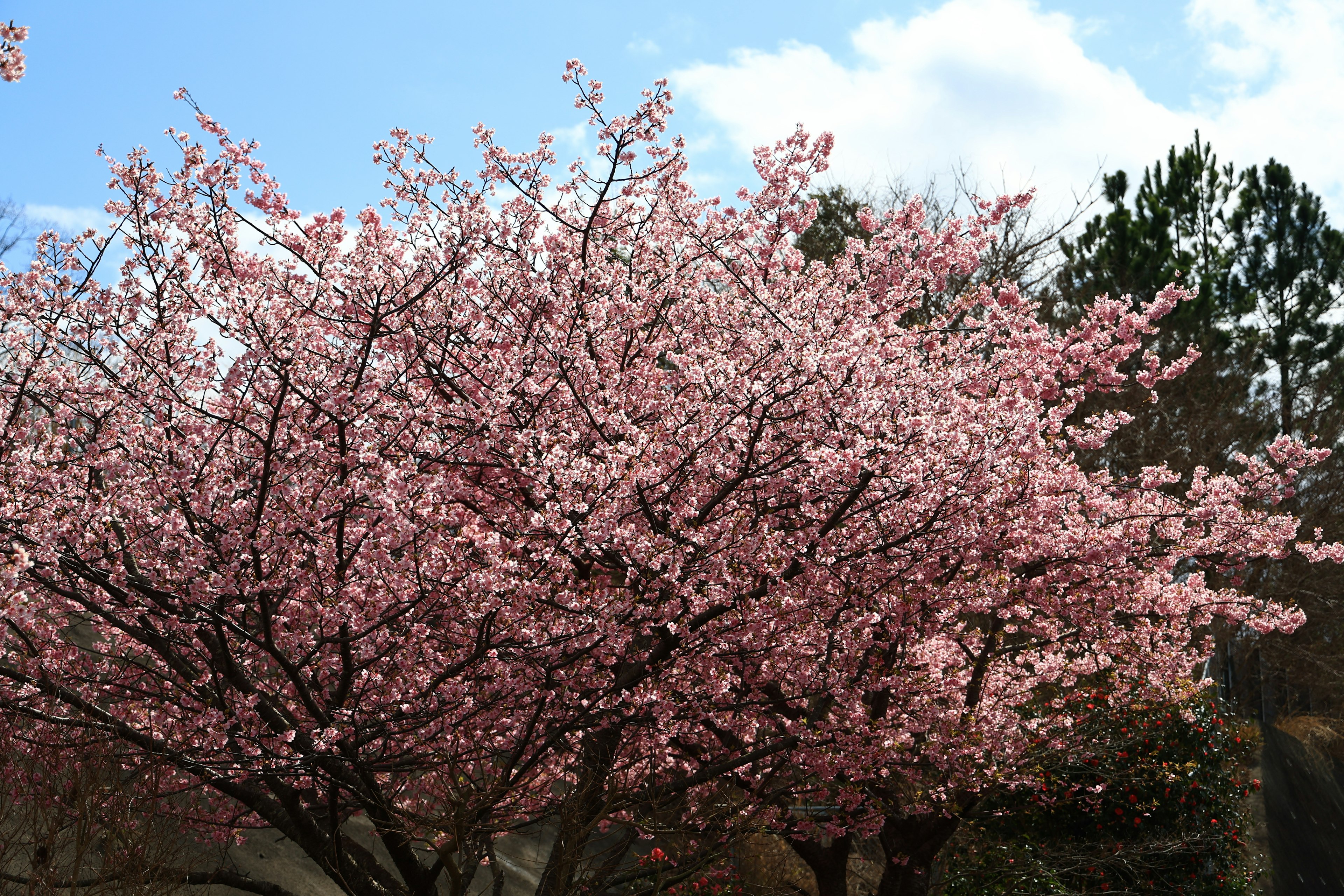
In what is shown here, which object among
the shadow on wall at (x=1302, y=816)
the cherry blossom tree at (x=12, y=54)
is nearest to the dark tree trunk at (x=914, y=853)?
the shadow on wall at (x=1302, y=816)

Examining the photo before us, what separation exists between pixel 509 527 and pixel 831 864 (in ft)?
17.7

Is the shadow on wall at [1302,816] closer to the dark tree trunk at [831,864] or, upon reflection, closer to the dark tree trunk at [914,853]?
the dark tree trunk at [914,853]

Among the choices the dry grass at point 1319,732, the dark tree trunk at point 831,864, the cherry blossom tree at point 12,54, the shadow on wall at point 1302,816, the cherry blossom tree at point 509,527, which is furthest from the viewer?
the dry grass at point 1319,732

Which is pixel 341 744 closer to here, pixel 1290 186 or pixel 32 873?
pixel 32 873

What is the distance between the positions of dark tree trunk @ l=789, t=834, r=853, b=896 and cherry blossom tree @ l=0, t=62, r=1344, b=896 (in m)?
1.17

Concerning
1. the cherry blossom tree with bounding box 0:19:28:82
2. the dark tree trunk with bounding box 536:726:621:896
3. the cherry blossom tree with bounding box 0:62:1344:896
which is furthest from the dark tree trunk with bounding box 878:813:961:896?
the cherry blossom tree with bounding box 0:19:28:82

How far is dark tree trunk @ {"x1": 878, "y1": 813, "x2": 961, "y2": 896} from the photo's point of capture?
9.32 m

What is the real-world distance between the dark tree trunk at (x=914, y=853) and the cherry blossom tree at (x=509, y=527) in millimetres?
1362

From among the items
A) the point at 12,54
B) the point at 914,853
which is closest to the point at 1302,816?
the point at 914,853

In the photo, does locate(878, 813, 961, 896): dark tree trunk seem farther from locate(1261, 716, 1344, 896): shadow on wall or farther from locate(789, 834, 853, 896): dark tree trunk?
locate(1261, 716, 1344, 896): shadow on wall

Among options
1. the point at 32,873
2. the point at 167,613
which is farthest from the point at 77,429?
the point at 32,873

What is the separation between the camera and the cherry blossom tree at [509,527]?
545 cm

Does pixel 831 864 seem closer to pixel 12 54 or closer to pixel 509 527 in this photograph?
pixel 509 527

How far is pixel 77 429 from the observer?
5.78 meters
